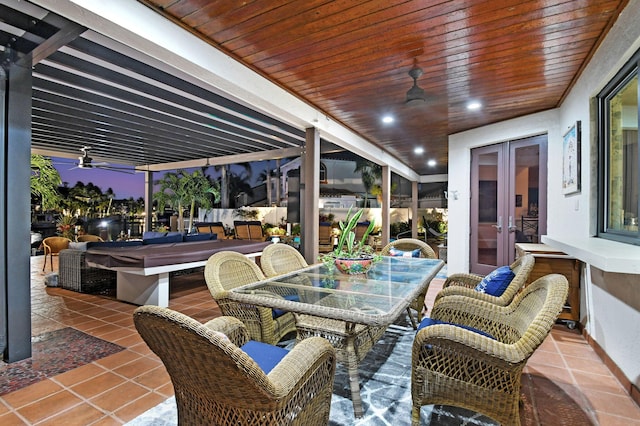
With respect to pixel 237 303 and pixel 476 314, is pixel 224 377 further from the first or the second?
pixel 476 314

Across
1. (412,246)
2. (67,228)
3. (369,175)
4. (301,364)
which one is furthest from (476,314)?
(369,175)

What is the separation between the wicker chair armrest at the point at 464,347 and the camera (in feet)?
4.62

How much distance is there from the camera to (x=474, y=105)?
4.40m

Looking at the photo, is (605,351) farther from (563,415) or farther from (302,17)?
(302,17)

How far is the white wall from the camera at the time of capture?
219 centimetres

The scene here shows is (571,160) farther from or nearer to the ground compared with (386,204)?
farther from the ground

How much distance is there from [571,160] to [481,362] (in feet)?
10.4

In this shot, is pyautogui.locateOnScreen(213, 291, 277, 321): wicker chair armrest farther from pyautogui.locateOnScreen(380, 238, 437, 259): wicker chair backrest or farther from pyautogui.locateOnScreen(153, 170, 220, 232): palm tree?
pyautogui.locateOnScreen(153, 170, 220, 232): palm tree

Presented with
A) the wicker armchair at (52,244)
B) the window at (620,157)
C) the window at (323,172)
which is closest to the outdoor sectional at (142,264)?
the wicker armchair at (52,244)

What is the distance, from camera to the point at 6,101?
2.44 metres

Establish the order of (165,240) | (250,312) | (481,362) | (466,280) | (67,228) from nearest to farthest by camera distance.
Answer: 1. (481,362)
2. (250,312)
3. (466,280)
4. (165,240)
5. (67,228)

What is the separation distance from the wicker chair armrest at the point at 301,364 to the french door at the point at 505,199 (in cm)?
462

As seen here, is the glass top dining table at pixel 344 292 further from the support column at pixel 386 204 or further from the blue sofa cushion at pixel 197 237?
the support column at pixel 386 204

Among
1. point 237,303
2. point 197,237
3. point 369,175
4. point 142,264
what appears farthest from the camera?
point 369,175
